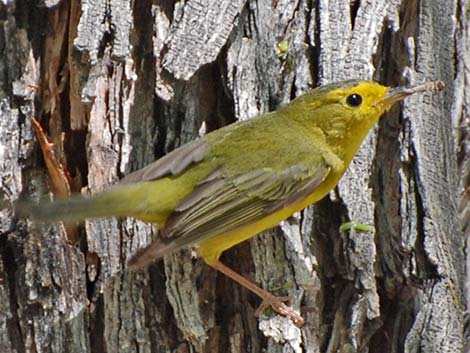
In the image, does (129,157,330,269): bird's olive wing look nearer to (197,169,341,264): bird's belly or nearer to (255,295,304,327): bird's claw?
(197,169,341,264): bird's belly

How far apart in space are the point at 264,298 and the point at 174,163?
63cm

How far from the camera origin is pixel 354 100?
155 inches

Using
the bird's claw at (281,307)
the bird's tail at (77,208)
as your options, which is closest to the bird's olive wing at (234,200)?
the bird's tail at (77,208)

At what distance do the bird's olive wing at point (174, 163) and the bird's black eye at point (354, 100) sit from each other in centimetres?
65

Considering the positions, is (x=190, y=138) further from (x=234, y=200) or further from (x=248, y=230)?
(x=248, y=230)

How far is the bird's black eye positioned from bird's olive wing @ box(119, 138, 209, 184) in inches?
25.6

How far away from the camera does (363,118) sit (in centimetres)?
400

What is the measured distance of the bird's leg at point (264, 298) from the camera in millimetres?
3620

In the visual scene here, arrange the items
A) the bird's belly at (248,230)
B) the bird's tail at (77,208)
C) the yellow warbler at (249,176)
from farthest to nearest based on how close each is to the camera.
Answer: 1. the bird's belly at (248,230)
2. the yellow warbler at (249,176)
3. the bird's tail at (77,208)

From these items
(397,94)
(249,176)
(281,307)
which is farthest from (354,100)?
(281,307)

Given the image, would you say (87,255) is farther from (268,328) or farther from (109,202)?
(268,328)

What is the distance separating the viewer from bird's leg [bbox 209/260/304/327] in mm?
3620

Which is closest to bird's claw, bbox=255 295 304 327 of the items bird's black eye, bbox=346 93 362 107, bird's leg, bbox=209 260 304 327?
bird's leg, bbox=209 260 304 327

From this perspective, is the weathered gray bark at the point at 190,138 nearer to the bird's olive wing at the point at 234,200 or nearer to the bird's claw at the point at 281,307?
the bird's claw at the point at 281,307
